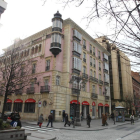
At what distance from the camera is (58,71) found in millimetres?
25203

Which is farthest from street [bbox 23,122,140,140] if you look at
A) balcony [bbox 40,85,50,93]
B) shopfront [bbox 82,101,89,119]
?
shopfront [bbox 82,101,89,119]

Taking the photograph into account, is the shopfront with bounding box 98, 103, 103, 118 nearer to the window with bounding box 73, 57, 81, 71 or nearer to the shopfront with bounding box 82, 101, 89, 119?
the shopfront with bounding box 82, 101, 89, 119

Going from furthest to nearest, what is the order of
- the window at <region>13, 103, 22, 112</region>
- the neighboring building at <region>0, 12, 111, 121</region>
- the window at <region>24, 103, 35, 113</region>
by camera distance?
1. the window at <region>13, 103, 22, 112</region>
2. the window at <region>24, 103, 35, 113</region>
3. the neighboring building at <region>0, 12, 111, 121</region>

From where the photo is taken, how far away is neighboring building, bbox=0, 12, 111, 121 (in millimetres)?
23781

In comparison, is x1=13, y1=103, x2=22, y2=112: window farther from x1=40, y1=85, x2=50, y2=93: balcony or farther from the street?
the street

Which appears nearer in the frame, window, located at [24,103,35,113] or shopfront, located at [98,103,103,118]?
window, located at [24,103,35,113]

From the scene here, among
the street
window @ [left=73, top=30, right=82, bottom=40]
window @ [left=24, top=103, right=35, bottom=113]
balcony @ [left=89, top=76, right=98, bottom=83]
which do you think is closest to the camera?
the street

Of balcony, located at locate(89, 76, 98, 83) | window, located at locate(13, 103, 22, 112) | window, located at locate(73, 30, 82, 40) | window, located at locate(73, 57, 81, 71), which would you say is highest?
window, located at locate(73, 30, 82, 40)

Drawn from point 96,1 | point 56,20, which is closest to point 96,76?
point 56,20

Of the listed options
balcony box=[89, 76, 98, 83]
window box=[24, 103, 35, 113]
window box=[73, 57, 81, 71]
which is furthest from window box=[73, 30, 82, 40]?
window box=[24, 103, 35, 113]

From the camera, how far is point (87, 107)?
3023 centimetres

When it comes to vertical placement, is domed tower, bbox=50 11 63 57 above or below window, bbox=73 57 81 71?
above

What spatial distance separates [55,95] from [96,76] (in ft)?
51.3

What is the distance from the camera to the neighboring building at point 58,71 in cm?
2378
